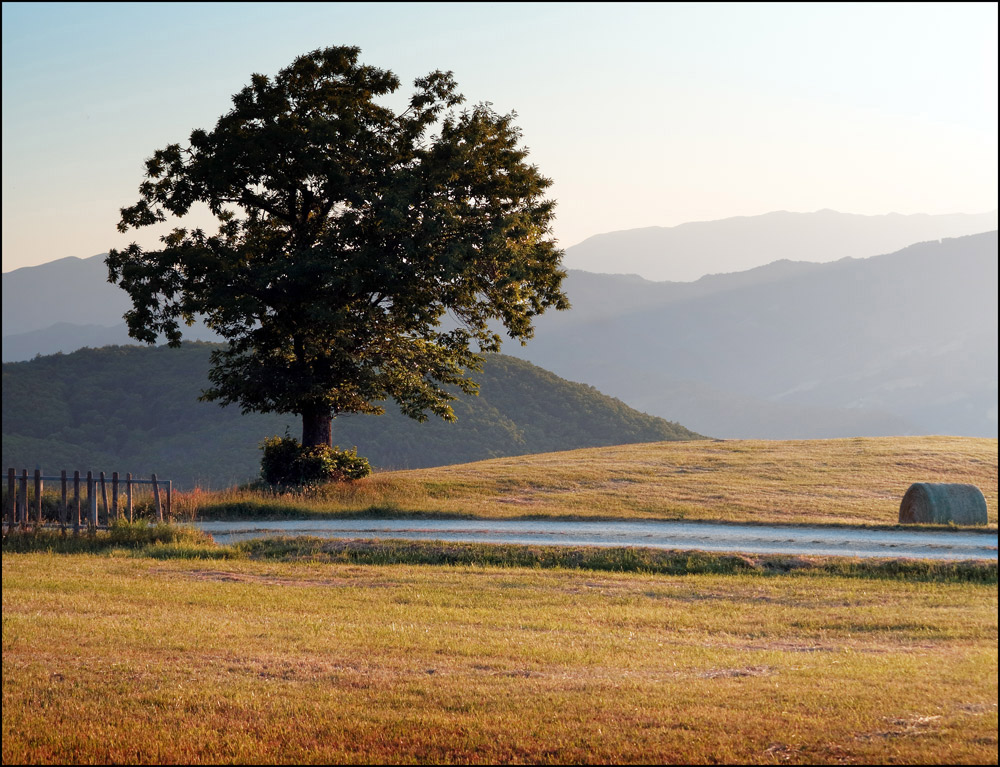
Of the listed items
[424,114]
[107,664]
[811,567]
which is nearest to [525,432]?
[424,114]

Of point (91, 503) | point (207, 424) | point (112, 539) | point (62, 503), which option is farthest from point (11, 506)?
point (207, 424)

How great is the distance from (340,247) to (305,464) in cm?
625

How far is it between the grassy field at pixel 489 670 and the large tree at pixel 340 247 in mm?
13155

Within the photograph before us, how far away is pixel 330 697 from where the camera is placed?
8242 millimetres

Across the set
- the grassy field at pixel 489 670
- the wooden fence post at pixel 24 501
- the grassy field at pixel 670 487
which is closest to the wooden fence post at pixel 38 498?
the wooden fence post at pixel 24 501

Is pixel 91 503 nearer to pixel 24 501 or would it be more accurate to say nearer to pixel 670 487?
pixel 24 501

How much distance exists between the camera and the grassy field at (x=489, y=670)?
704 centimetres

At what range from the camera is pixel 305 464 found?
28391 millimetres

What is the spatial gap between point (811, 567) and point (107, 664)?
37.9 ft

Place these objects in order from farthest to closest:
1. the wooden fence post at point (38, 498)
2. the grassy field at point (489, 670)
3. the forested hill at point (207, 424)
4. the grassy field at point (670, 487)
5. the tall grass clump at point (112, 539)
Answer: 1. the forested hill at point (207, 424)
2. the grassy field at point (670, 487)
3. the wooden fence post at point (38, 498)
4. the tall grass clump at point (112, 539)
5. the grassy field at point (489, 670)

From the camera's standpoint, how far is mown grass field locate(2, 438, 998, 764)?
7.09m

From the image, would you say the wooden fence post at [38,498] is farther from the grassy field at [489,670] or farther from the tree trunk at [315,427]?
the tree trunk at [315,427]

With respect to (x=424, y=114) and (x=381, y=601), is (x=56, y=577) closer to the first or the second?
(x=381, y=601)

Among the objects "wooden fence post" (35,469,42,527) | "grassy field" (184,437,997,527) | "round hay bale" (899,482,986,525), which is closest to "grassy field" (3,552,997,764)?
"wooden fence post" (35,469,42,527)
